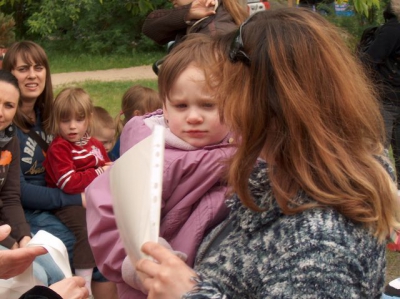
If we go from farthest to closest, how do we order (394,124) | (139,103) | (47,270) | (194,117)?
(394,124) → (139,103) → (47,270) → (194,117)

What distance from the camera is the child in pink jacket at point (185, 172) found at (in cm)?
182

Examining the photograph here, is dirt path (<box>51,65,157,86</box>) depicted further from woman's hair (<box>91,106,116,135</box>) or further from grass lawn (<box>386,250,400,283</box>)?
grass lawn (<box>386,250,400,283</box>)

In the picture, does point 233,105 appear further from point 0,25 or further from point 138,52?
point 138,52

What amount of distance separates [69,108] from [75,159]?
0.33m

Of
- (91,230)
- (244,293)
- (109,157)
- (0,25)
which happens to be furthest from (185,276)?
(0,25)

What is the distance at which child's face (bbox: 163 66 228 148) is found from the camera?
6.50 ft

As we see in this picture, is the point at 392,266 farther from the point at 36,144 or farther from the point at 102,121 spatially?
the point at 36,144

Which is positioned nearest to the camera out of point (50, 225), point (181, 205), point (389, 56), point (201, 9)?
point (181, 205)

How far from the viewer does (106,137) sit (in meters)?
5.17

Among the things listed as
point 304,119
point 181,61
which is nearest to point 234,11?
point 181,61

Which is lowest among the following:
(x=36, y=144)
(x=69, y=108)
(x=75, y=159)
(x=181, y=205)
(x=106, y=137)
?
(x=106, y=137)

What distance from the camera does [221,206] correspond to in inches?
71.0

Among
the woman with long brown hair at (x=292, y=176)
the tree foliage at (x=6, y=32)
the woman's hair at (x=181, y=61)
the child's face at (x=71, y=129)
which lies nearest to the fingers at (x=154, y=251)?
the woman with long brown hair at (x=292, y=176)

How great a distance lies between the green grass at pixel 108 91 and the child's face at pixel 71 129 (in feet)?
20.0
